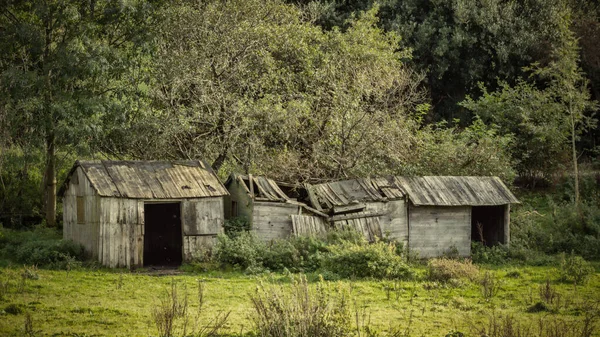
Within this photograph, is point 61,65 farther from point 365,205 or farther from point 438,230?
point 438,230

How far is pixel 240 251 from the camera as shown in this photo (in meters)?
24.4

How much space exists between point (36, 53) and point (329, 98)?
1046cm

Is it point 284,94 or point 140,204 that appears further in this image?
point 284,94

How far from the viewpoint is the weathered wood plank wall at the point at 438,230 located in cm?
2695

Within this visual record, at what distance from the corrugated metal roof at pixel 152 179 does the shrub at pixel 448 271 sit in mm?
6772

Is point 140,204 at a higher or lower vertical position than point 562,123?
lower

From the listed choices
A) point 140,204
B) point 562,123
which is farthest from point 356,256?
point 562,123

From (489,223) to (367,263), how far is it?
7920 millimetres

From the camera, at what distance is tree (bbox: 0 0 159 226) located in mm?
28031

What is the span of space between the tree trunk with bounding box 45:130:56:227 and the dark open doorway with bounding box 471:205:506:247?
1493cm

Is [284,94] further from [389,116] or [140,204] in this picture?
[140,204]

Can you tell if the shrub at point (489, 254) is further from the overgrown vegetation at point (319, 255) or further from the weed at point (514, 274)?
the overgrown vegetation at point (319, 255)

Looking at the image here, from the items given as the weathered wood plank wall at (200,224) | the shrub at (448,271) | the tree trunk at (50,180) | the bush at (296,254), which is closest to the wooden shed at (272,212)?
the bush at (296,254)

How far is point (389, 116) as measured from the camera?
3175cm
